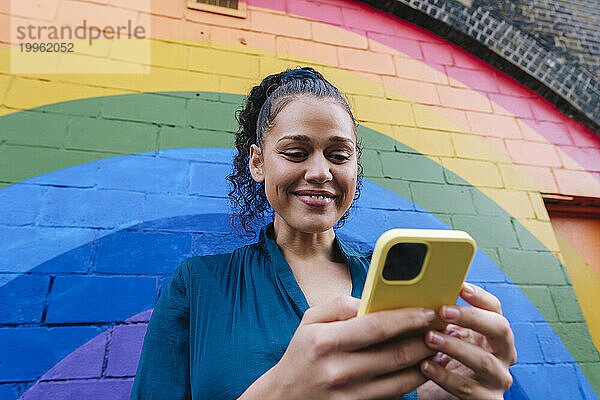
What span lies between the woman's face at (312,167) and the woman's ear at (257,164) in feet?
0.39

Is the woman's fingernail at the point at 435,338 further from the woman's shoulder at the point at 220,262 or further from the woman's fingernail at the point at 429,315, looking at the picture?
the woman's shoulder at the point at 220,262

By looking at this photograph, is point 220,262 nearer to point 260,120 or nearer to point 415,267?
point 260,120

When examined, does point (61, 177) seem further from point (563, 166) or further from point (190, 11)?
point (563, 166)

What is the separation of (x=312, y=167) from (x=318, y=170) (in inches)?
0.9

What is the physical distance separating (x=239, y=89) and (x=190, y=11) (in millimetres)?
519

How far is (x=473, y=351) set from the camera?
600 mm

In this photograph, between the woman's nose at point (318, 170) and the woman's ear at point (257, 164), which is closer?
the woman's nose at point (318, 170)

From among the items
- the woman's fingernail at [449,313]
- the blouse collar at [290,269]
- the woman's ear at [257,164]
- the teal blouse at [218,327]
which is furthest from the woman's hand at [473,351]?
the woman's ear at [257,164]

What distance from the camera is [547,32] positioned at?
265 cm

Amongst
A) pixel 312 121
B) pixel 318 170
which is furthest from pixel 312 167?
pixel 312 121

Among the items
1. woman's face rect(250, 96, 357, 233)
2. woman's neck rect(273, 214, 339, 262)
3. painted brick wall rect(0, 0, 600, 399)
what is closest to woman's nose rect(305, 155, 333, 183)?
woman's face rect(250, 96, 357, 233)

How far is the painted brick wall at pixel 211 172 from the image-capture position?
130 centimetres

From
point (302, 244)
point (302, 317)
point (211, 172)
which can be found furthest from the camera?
point (211, 172)

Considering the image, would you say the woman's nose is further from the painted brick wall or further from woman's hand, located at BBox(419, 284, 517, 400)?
the painted brick wall
